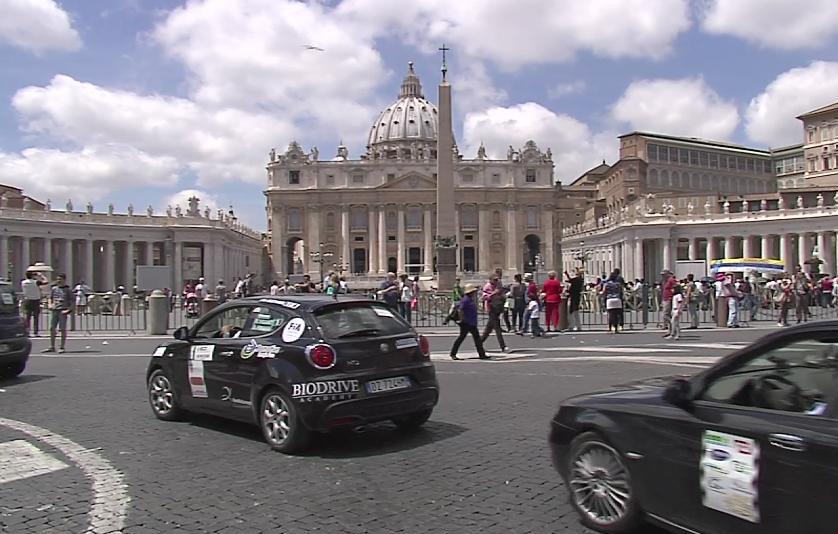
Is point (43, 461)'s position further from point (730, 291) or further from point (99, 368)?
point (730, 291)

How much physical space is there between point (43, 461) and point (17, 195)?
303 ft

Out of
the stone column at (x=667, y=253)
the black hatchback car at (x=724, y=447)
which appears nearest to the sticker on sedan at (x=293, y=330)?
the black hatchback car at (x=724, y=447)

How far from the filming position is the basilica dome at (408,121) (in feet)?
437

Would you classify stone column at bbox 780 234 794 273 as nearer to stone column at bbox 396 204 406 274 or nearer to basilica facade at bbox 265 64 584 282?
basilica facade at bbox 265 64 584 282

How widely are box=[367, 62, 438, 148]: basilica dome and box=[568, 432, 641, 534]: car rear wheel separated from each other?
128374 millimetres

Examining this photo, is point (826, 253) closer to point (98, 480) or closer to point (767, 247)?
point (767, 247)

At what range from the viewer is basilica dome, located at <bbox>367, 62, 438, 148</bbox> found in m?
133

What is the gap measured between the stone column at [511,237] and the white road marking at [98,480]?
10305cm

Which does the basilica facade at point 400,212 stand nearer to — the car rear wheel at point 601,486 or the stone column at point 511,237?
the stone column at point 511,237

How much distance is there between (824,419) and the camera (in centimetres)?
366

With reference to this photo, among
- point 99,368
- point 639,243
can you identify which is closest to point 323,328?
point 99,368

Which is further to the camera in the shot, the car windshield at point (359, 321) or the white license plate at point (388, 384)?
the car windshield at point (359, 321)

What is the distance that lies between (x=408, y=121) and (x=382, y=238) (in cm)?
3317

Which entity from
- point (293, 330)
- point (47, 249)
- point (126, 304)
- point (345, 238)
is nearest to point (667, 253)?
point (345, 238)
